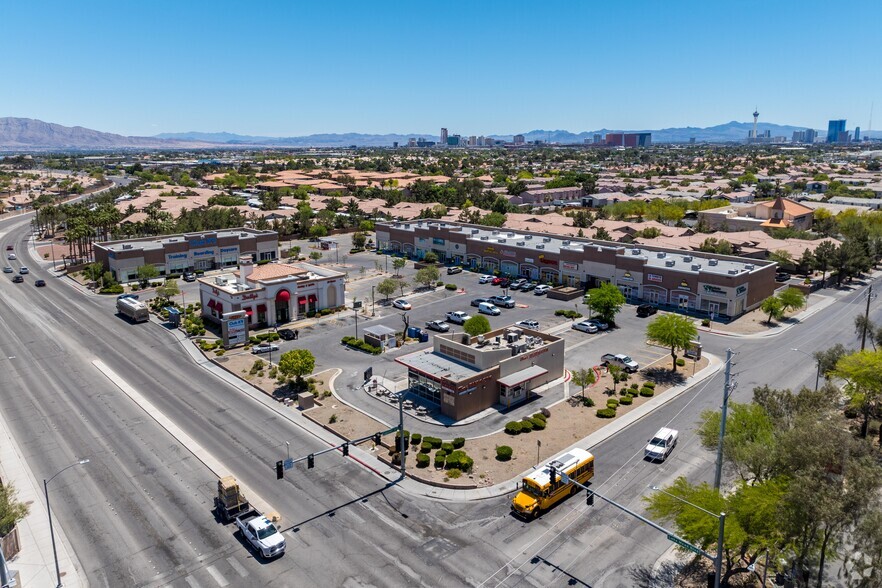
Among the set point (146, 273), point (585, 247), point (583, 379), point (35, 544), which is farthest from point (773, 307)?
point (146, 273)

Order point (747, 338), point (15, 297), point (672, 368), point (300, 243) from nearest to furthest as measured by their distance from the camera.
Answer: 1. point (672, 368)
2. point (747, 338)
3. point (15, 297)
4. point (300, 243)

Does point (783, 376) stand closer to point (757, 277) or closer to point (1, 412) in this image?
point (757, 277)

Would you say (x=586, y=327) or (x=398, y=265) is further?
(x=398, y=265)

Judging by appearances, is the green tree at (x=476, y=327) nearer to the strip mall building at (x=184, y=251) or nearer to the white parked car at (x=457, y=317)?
the white parked car at (x=457, y=317)

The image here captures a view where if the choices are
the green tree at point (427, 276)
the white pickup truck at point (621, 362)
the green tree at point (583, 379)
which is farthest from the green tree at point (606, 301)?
the green tree at point (427, 276)

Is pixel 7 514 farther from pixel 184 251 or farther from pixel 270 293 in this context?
pixel 184 251

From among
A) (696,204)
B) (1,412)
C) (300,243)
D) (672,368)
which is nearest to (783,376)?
(672,368)
